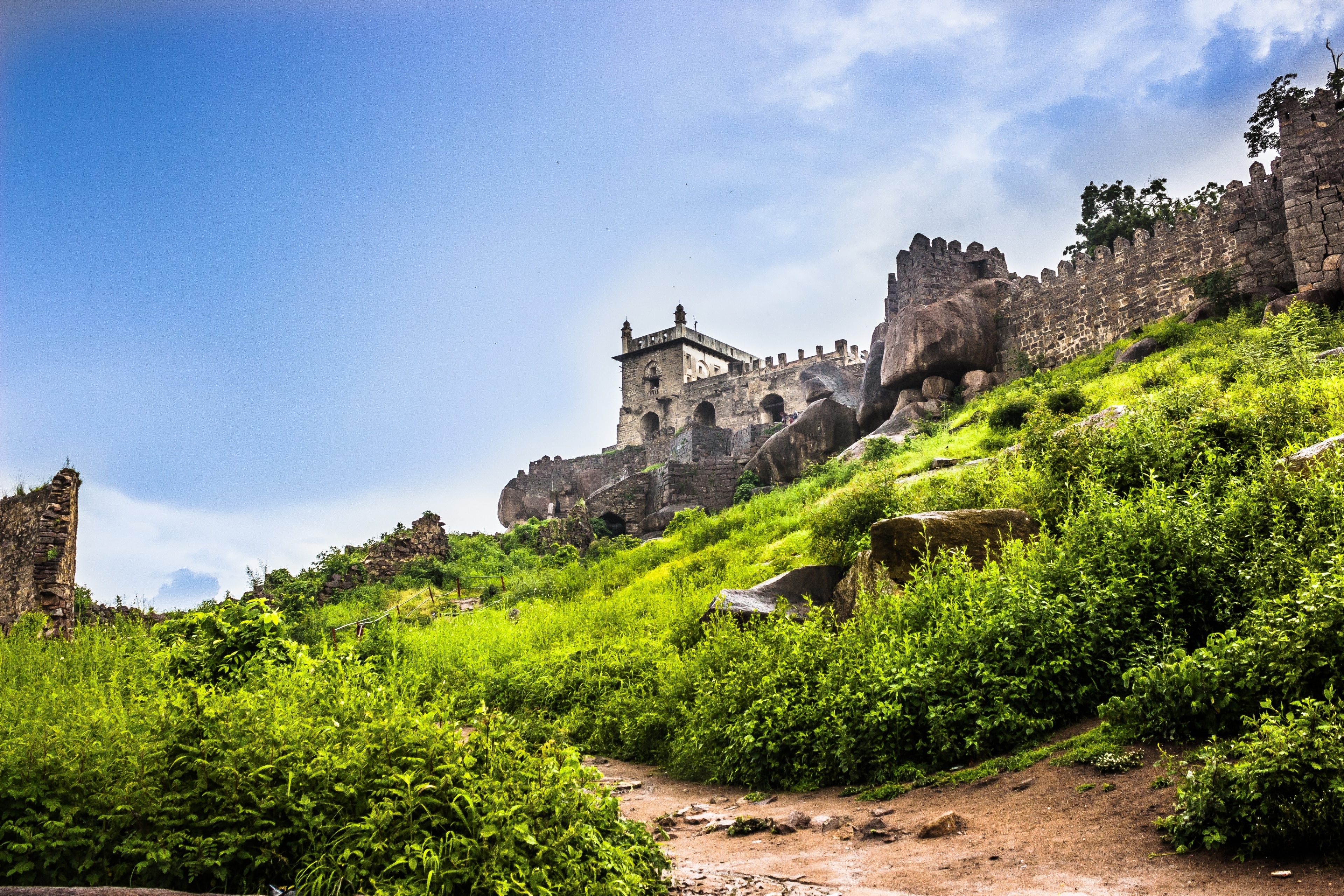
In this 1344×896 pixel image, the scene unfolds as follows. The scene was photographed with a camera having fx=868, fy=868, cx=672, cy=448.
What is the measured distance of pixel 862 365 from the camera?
152ft

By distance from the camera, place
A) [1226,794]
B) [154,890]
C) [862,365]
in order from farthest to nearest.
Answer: [862,365]
[1226,794]
[154,890]

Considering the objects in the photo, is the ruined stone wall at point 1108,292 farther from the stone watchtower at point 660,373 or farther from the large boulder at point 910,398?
the stone watchtower at point 660,373

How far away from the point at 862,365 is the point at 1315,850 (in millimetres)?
43350

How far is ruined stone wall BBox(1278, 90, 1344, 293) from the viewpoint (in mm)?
18156

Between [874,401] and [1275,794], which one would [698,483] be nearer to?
[874,401]

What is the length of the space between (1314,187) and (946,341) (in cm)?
1025

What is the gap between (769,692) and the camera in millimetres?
7566

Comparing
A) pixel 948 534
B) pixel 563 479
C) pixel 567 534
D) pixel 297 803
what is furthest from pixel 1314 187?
pixel 563 479

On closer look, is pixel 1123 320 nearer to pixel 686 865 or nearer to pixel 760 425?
pixel 760 425

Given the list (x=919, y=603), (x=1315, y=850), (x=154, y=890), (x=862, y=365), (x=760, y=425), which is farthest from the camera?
(x=862, y=365)

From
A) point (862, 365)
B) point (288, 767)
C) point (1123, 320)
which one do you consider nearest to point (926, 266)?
point (1123, 320)

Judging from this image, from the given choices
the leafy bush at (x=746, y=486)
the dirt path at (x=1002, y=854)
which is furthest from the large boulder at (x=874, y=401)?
the dirt path at (x=1002, y=854)

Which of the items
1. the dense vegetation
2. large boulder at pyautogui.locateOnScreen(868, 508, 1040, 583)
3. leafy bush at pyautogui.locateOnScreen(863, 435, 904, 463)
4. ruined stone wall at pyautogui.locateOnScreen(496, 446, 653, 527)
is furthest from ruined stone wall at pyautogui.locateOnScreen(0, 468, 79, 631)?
ruined stone wall at pyautogui.locateOnScreen(496, 446, 653, 527)

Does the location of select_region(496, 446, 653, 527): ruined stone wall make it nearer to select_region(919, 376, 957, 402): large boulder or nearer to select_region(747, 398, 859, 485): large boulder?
select_region(747, 398, 859, 485): large boulder
